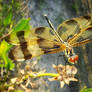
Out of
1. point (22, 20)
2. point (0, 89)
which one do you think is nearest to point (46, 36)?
point (22, 20)

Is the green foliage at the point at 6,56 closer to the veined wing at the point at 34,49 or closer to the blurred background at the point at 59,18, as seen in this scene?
the blurred background at the point at 59,18

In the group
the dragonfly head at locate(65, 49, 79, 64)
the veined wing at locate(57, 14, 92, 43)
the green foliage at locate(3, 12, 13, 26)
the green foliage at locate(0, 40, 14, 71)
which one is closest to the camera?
the dragonfly head at locate(65, 49, 79, 64)

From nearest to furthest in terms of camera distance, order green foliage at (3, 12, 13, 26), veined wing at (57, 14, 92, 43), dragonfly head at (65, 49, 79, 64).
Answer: dragonfly head at (65, 49, 79, 64)
veined wing at (57, 14, 92, 43)
green foliage at (3, 12, 13, 26)

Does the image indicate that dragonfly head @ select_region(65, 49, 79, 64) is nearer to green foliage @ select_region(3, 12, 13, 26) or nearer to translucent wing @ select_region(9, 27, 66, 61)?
translucent wing @ select_region(9, 27, 66, 61)

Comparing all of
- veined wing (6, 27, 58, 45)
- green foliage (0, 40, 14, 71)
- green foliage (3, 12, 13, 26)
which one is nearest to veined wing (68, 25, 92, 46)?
veined wing (6, 27, 58, 45)

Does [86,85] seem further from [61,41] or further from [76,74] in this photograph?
[61,41]

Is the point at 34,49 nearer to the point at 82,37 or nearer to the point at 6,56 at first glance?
the point at 82,37

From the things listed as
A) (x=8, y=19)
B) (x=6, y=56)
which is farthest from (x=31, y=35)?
(x=8, y=19)
